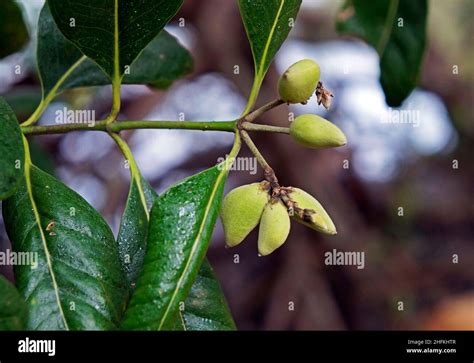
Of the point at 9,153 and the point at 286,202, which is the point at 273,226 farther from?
the point at 9,153

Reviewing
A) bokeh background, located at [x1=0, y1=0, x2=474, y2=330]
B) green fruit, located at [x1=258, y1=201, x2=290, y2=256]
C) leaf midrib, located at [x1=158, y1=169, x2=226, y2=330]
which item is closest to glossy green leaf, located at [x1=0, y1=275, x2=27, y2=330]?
leaf midrib, located at [x1=158, y1=169, x2=226, y2=330]

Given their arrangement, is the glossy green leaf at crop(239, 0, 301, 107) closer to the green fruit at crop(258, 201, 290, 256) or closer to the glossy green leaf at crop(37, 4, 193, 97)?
the green fruit at crop(258, 201, 290, 256)

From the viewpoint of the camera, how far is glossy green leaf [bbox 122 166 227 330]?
29.2 inches

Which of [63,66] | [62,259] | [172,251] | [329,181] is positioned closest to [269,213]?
[172,251]

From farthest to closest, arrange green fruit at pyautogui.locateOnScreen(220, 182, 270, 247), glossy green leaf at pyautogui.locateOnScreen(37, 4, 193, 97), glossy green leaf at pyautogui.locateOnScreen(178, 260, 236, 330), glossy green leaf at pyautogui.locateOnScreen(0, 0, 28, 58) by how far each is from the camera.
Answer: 1. glossy green leaf at pyautogui.locateOnScreen(0, 0, 28, 58)
2. glossy green leaf at pyautogui.locateOnScreen(37, 4, 193, 97)
3. glossy green leaf at pyautogui.locateOnScreen(178, 260, 236, 330)
4. green fruit at pyautogui.locateOnScreen(220, 182, 270, 247)

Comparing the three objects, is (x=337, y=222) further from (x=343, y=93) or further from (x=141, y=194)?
(x=141, y=194)

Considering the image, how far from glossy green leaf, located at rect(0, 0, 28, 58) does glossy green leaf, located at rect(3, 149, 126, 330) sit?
49 cm

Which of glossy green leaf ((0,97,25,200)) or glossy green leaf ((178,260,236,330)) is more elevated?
glossy green leaf ((0,97,25,200))

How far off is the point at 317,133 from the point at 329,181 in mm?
2499

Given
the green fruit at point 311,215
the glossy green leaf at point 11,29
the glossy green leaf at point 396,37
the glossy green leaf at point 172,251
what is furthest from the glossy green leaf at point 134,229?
the glossy green leaf at point 396,37

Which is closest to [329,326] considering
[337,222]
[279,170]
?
[337,222]

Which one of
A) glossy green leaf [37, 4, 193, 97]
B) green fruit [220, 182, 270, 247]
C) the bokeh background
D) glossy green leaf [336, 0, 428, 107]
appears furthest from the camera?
the bokeh background

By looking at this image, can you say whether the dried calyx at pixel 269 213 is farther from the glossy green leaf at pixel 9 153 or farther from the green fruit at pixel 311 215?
the glossy green leaf at pixel 9 153
